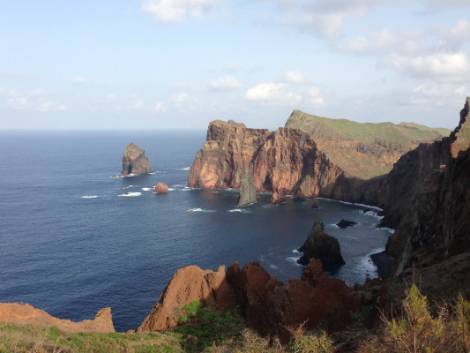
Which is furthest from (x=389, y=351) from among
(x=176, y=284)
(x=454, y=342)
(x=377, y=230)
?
(x=377, y=230)

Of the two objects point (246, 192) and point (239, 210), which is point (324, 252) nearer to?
point (239, 210)

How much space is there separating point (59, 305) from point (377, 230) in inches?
3287

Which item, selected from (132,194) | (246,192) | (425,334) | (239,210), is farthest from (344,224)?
(425,334)

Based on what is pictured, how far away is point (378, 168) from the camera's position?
181 meters

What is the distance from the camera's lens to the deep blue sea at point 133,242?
79750 mm

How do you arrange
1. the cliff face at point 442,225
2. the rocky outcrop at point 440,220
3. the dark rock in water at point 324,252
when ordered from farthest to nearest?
the dark rock in water at point 324,252 < the rocky outcrop at point 440,220 < the cliff face at point 442,225

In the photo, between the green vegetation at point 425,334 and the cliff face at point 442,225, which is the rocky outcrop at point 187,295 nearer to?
the cliff face at point 442,225

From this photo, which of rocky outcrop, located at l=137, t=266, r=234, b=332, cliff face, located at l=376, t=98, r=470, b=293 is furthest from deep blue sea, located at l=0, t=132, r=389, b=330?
cliff face, located at l=376, t=98, r=470, b=293

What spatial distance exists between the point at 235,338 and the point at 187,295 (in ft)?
38.1

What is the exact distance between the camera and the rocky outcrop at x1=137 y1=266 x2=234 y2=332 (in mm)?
52656

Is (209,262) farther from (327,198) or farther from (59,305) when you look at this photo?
(327,198)

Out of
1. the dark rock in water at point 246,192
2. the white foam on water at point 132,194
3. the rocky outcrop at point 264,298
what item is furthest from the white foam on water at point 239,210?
the rocky outcrop at point 264,298

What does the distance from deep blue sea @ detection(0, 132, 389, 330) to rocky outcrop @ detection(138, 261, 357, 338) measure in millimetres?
17360

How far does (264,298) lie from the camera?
165ft
